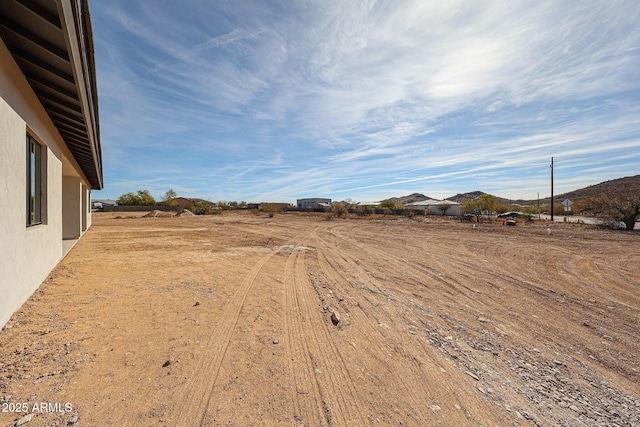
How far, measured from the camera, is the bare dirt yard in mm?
2582

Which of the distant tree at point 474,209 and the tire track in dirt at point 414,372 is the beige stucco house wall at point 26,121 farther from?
the distant tree at point 474,209

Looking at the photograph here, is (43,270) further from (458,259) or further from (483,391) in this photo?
(458,259)

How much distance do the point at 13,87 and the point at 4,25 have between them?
3.47 ft

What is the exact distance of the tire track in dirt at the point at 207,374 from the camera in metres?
2.47

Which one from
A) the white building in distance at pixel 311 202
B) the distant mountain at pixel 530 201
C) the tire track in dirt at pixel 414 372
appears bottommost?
the tire track in dirt at pixel 414 372

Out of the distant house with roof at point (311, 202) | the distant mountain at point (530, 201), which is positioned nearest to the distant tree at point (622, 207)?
the distant mountain at point (530, 201)

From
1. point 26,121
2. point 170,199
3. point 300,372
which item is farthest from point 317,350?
point 170,199

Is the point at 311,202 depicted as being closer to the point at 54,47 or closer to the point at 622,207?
the point at 622,207

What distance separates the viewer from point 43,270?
19.6 ft

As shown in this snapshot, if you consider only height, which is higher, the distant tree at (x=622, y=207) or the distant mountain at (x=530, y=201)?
the distant mountain at (x=530, y=201)

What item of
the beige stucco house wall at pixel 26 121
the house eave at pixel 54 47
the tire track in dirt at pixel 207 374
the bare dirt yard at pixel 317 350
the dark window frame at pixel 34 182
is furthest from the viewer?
the dark window frame at pixel 34 182

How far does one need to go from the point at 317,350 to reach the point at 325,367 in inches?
15.7

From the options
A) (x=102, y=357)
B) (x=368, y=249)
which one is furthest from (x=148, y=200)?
(x=102, y=357)

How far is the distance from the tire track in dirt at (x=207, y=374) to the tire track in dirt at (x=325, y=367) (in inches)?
35.2
